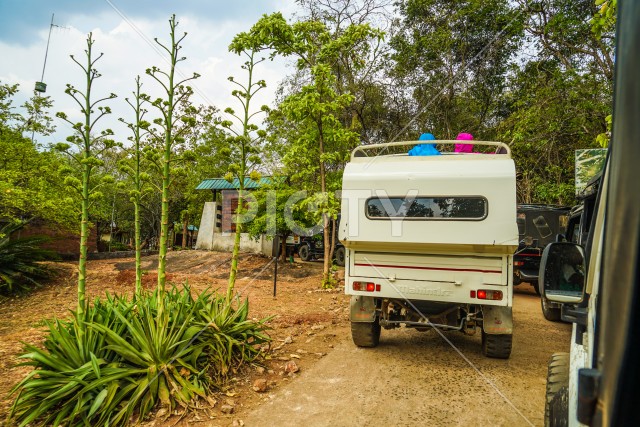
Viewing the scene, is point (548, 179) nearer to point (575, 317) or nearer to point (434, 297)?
point (434, 297)

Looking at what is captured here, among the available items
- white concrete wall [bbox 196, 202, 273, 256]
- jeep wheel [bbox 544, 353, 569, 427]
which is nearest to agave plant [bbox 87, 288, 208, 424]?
jeep wheel [bbox 544, 353, 569, 427]

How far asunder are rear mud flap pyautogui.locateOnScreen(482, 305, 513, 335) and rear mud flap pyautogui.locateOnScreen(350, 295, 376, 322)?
1.40 metres

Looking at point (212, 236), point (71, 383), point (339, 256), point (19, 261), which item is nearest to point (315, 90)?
point (71, 383)

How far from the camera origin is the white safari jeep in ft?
14.4

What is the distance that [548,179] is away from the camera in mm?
14266

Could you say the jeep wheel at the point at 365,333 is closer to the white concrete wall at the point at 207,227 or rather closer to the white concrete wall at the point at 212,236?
the white concrete wall at the point at 212,236

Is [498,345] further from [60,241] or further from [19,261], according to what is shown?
[60,241]

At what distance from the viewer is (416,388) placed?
13.7 ft

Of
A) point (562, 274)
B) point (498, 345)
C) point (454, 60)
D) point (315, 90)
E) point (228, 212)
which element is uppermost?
point (454, 60)

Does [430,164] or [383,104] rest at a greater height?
[383,104]

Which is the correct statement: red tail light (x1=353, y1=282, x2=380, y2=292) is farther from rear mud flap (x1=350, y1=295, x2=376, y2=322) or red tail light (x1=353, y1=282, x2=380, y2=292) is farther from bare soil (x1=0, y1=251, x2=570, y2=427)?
bare soil (x1=0, y1=251, x2=570, y2=427)

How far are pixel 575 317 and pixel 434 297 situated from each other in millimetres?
2529

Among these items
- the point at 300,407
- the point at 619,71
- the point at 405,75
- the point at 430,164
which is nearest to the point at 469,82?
the point at 405,75

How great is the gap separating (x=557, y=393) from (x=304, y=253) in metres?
15.5
